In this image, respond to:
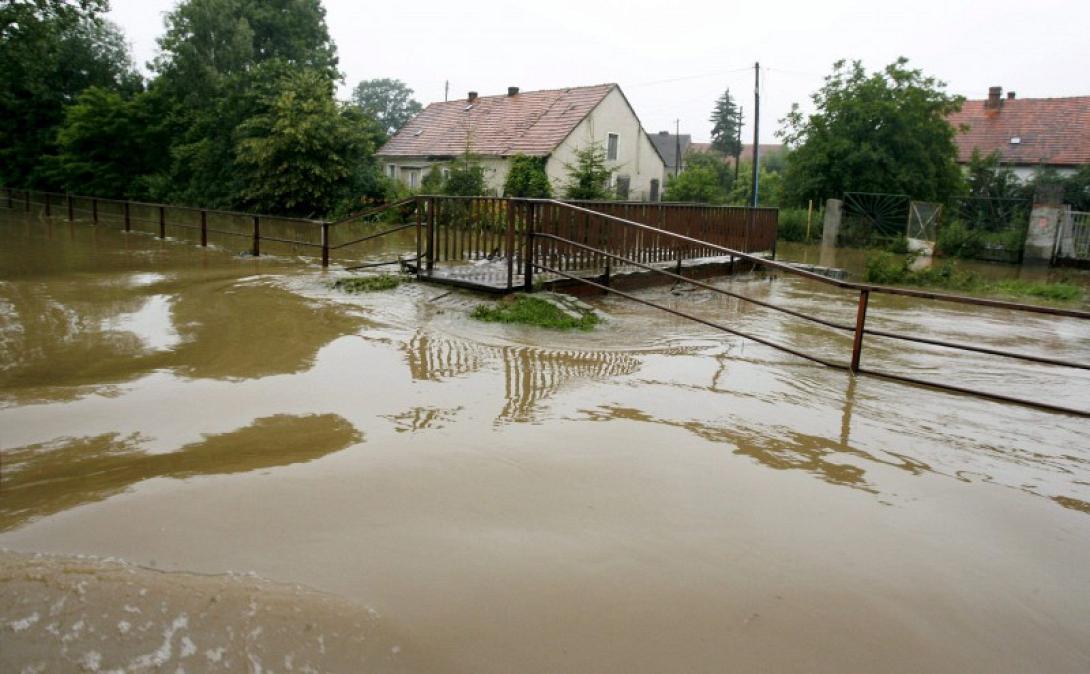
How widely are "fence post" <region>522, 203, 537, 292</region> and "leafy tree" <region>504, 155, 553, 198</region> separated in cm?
1622

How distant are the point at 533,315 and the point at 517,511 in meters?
4.91

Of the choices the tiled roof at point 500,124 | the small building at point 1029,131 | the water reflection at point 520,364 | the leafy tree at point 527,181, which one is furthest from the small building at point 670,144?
the water reflection at point 520,364

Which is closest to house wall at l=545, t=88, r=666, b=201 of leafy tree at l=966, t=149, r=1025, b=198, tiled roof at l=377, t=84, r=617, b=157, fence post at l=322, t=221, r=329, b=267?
tiled roof at l=377, t=84, r=617, b=157

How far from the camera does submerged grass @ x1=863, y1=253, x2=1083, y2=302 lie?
15.6 meters

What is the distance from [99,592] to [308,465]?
4.65 ft

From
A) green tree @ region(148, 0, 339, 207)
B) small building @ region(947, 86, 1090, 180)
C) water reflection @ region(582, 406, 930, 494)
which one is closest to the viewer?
water reflection @ region(582, 406, 930, 494)

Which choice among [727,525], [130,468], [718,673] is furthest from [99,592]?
[727,525]

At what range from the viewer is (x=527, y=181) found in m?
26.4

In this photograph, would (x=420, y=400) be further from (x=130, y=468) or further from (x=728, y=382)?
(x=728, y=382)

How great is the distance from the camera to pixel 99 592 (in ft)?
9.23

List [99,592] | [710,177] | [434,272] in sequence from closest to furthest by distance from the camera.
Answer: [99,592]
[434,272]
[710,177]

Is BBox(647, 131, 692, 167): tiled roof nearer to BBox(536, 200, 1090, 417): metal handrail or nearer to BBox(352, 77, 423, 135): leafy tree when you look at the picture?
BBox(352, 77, 423, 135): leafy tree

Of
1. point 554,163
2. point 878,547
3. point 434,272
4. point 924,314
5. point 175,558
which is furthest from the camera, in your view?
point 554,163

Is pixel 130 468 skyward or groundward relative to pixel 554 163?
groundward
